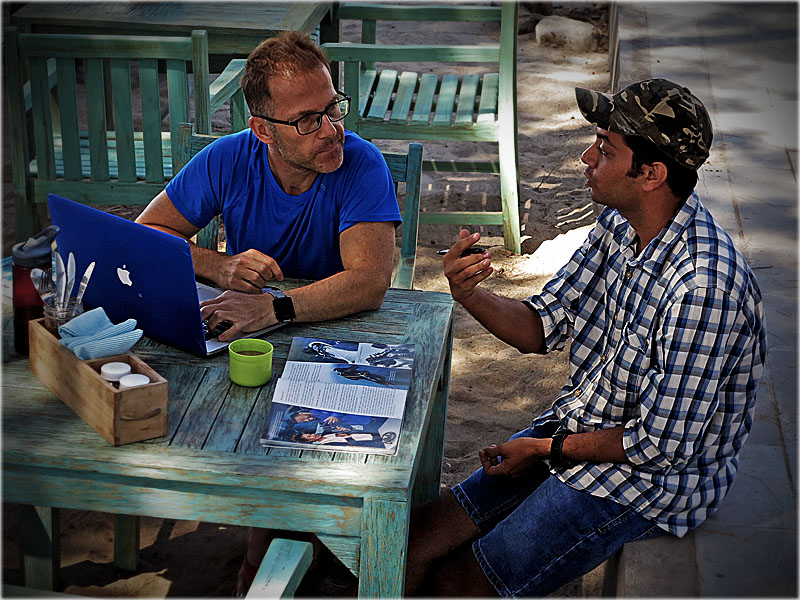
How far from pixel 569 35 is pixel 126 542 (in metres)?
5.93

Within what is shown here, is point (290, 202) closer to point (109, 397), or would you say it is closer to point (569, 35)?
point (109, 397)

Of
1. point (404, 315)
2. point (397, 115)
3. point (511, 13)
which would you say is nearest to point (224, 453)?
point (404, 315)

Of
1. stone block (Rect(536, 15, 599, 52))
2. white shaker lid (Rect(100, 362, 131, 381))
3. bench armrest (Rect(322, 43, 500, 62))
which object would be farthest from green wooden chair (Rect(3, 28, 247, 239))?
stone block (Rect(536, 15, 599, 52))

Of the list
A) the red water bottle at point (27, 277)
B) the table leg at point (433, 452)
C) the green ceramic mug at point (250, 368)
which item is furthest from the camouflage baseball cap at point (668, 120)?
the red water bottle at point (27, 277)

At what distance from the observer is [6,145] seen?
Answer: 19.5 ft

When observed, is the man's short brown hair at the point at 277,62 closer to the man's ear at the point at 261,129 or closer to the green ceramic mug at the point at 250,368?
the man's ear at the point at 261,129

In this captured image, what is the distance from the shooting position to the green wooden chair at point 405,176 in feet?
8.79

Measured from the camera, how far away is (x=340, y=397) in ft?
5.95

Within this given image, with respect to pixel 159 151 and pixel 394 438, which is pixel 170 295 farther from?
pixel 159 151

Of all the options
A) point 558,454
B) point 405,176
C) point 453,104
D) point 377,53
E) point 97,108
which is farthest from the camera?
point 453,104

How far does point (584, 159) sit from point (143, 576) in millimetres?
1567

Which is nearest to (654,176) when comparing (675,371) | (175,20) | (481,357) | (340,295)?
(675,371)

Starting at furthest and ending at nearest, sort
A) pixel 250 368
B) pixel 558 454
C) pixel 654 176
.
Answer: pixel 558 454 → pixel 654 176 → pixel 250 368

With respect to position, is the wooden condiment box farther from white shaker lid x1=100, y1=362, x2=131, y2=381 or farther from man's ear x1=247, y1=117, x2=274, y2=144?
man's ear x1=247, y1=117, x2=274, y2=144
